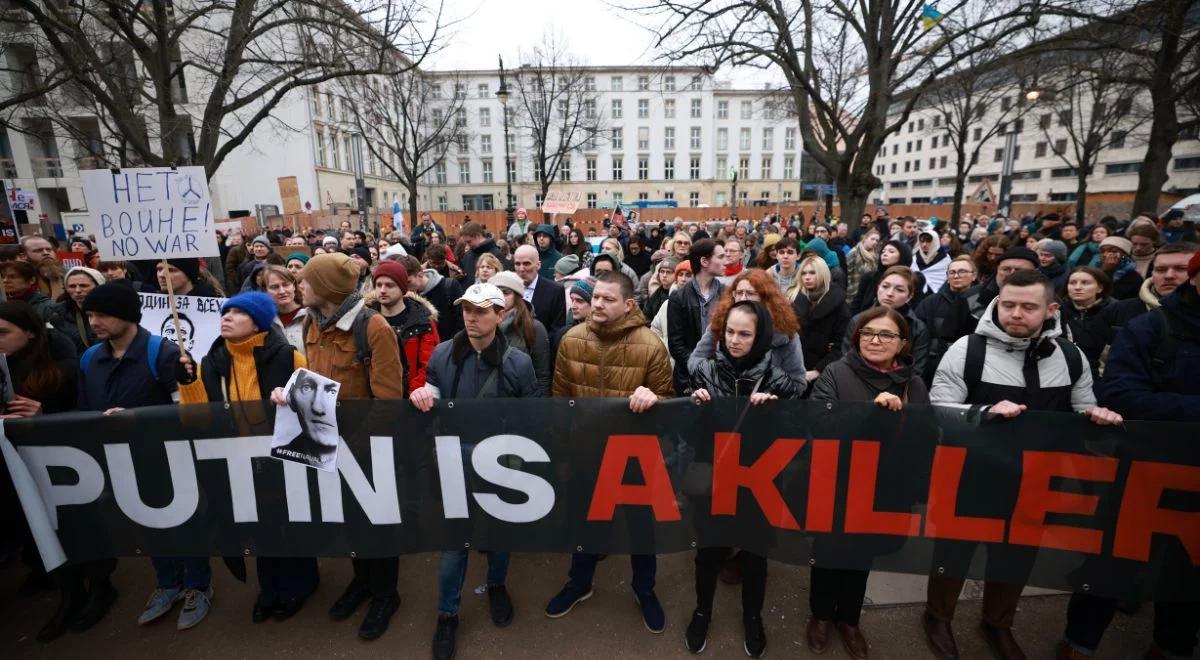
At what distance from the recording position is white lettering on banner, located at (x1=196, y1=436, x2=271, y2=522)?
2.87 meters

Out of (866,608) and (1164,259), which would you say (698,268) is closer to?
(866,608)

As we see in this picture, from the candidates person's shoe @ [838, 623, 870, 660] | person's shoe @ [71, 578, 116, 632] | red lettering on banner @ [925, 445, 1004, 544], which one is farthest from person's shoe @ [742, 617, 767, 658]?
person's shoe @ [71, 578, 116, 632]

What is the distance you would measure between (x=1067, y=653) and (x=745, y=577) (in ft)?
5.55

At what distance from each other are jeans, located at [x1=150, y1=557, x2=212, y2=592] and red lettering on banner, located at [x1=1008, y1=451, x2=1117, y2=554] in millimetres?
4526

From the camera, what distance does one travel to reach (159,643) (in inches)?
119

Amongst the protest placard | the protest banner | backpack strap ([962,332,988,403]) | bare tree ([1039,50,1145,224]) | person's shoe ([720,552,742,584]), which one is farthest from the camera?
bare tree ([1039,50,1145,224])

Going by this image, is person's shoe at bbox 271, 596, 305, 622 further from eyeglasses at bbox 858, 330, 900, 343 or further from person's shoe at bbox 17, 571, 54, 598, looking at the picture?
eyeglasses at bbox 858, 330, 900, 343

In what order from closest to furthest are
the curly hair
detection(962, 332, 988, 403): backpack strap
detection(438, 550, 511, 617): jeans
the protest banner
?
detection(962, 332, 988, 403): backpack strap, detection(438, 550, 511, 617): jeans, the curly hair, the protest banner

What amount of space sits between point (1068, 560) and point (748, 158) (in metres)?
67.6

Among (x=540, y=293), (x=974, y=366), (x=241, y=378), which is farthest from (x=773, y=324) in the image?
(x=241, y=378)

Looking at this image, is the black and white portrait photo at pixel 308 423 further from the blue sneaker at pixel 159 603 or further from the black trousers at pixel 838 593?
the black trousers at pixel 838 593

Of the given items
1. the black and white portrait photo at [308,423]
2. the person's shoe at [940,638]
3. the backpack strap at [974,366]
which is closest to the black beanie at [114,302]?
the black and white portrait photo at [308,423]

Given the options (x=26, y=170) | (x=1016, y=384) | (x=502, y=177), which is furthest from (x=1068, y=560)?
(x=502, y=177)

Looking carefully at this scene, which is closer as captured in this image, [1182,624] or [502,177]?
[1182,624]
